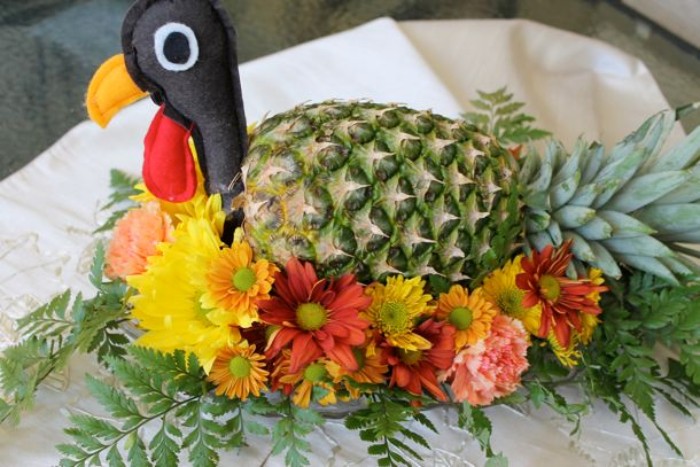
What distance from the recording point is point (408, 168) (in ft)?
1.95

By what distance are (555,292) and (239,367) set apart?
282mm

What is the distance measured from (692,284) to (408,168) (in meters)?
0.30

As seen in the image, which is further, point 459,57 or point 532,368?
point 459,57

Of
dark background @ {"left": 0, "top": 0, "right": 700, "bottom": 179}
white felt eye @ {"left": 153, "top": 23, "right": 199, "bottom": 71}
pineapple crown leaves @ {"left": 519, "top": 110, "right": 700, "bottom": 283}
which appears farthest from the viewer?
dark background @ {"left": 0, "top": 0, "right": 700, "bottom": 179}

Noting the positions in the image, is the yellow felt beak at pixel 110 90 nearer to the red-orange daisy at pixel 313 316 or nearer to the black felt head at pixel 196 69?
the black felt head at pixel 196 69

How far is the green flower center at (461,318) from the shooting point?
613 mm

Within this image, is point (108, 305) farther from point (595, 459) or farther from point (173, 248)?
point (595, 459)

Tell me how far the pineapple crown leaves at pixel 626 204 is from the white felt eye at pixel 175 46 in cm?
34

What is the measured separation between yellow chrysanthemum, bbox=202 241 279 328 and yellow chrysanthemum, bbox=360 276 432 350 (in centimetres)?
9

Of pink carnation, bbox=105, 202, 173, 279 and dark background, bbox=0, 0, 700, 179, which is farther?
dark background, bbox=0, 0, 700, 179

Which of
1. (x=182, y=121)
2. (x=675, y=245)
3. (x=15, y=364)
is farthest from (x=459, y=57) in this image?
(x=15, y=364)

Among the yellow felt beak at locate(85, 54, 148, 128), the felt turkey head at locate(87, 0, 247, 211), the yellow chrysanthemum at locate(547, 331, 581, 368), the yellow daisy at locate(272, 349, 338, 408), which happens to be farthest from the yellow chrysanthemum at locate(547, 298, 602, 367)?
the yellow felt beak at locate(85, 54, 148, 128)

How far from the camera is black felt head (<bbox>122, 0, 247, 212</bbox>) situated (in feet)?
1.82

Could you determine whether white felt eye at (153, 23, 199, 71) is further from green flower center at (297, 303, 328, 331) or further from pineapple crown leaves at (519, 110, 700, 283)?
pineapple crown leaves at (519, 110, 700, 283)
